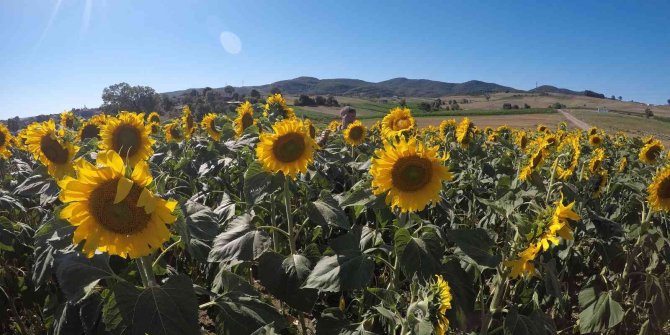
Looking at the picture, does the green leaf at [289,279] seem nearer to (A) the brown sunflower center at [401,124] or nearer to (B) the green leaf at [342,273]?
(B) the green leaf at [342,273]

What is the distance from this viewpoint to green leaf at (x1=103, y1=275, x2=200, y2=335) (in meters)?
1.81

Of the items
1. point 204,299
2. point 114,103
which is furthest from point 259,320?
point 114,103

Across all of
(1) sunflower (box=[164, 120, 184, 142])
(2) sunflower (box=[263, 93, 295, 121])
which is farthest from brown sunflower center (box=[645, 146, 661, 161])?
(1) sunflower (box=[164, 120, 184, 142])

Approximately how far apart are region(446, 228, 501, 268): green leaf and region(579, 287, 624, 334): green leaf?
5.05ft

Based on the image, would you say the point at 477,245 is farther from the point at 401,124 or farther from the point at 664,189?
the point at 401,124

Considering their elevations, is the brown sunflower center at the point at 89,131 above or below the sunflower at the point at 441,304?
above

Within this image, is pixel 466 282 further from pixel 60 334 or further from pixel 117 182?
pixel 60 334

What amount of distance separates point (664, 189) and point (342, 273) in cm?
382

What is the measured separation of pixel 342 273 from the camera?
2.55 m

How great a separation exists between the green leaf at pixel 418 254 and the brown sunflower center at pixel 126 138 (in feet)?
10.9

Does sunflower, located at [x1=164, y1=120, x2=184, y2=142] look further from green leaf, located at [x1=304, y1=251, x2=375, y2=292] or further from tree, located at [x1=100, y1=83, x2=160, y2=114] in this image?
tree, located at [x1=100, y1=83, x2=160, y2=114]

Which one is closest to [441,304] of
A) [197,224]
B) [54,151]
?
[197,224]

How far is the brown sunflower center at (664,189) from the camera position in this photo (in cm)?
428

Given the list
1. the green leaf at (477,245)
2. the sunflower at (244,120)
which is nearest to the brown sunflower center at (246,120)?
the sunflower at (244,120)
